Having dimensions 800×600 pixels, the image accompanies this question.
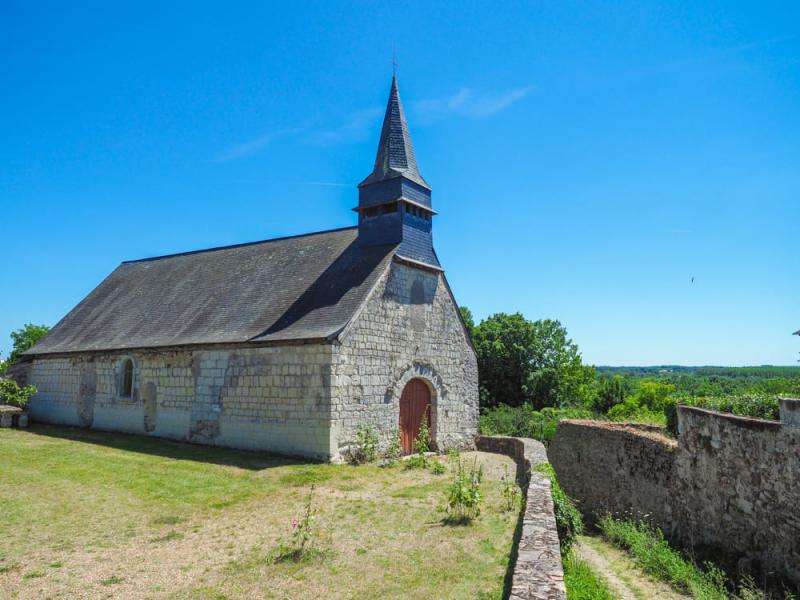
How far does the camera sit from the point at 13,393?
776 inches

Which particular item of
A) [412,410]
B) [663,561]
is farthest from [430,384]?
[663,561]

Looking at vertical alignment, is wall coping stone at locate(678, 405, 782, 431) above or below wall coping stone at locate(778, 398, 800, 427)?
below

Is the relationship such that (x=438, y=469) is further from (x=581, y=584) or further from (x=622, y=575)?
(x=581, y=584)

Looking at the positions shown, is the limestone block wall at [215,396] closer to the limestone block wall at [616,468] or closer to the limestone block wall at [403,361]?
the limestone block wall at [403,361]

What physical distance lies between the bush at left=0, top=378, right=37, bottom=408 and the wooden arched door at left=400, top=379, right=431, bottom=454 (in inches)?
569

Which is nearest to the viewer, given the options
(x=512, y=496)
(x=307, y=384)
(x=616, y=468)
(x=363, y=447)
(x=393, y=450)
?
(x=512, y=496)

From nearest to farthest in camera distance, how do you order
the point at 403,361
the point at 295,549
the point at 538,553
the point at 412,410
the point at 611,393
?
the point at 538,553 < the point at 295,549 < the point at 403,361 < the point at 412,410 < the point at 611,393

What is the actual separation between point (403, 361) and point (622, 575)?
761 centimetres

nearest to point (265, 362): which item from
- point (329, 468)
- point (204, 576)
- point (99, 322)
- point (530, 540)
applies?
point (329, 468)

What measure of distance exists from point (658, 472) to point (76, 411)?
18274 millimetres

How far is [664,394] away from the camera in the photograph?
2231 centimetres

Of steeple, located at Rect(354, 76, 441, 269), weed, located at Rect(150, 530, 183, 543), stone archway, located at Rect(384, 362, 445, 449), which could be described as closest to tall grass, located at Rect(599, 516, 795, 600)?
stone archway, located at Rect(384, 362, 445, 449)

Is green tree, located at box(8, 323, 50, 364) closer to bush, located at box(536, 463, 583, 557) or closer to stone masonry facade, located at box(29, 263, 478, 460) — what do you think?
stone masonry facade, located at box(29, 263, 478, 460)

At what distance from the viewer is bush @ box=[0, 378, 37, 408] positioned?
1953 cm
